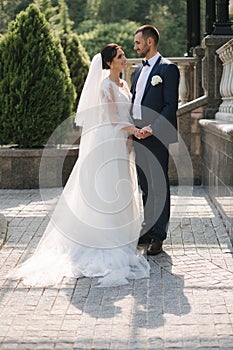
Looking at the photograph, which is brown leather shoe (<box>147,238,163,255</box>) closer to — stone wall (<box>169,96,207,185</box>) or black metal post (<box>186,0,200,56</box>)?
stone wall (<box>169,96,207,185</box>)

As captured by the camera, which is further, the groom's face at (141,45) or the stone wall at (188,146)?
the stone wall at (188,146)

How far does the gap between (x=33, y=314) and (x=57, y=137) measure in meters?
8.34

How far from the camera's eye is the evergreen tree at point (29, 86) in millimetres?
11844

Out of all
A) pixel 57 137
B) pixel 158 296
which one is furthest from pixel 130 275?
pixel 57 137

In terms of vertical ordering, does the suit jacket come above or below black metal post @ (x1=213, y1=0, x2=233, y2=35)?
below

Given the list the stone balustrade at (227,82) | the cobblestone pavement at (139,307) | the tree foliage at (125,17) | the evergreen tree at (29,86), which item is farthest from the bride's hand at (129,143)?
the tree foliage at (125,17)

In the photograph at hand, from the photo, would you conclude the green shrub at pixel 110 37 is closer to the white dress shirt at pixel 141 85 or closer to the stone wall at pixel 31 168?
the stone wall at pixel 31 168

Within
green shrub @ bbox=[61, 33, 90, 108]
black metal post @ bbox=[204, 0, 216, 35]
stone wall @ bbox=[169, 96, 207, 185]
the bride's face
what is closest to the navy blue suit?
the bride's face

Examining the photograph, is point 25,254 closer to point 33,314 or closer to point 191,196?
point 33,314

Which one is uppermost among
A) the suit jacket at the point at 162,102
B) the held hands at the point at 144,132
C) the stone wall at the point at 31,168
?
the suit jacket at the point at 162,102

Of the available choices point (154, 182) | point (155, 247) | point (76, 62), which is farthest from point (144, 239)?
point (76, 62)

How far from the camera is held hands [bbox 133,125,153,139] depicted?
7.02 m

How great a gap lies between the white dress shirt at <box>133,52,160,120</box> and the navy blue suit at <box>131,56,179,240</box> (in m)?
0.03

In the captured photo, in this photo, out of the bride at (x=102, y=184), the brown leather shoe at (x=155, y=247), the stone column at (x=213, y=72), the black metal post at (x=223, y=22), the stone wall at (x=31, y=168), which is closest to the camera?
the bride at (x=102, y=184)
